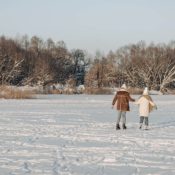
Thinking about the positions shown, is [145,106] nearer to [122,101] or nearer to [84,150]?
[122,101]

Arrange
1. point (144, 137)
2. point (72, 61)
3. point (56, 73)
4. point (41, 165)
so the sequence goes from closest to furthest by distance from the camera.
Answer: point (41, 165), point (144, 137), point (56, 73), point (72, 61)

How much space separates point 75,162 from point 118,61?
305ft

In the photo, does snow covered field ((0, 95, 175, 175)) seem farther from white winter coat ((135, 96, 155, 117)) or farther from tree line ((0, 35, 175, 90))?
tree line ((0, 35, 175, 90))

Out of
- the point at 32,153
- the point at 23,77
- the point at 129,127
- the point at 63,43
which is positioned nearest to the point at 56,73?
the point at 23,77

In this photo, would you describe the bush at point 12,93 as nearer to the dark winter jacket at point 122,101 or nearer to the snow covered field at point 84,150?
the snow covered field at point 84,150

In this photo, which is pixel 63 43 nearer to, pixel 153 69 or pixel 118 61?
pixel 118 61

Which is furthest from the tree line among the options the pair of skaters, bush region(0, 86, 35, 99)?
the pair of skaters

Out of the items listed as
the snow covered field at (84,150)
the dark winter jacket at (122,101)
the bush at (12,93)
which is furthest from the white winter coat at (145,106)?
the bush at (12,93)

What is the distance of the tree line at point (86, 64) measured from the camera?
84.4 metres

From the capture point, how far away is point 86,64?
11131 centimetres

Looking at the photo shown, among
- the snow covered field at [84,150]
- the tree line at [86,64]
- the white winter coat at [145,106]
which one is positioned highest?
the tree line at [86,64]

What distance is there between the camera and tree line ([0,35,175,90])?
84.4 metres

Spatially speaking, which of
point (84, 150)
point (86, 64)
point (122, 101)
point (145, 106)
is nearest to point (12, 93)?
Result: point (122, 101)

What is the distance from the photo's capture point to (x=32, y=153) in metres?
10.6
